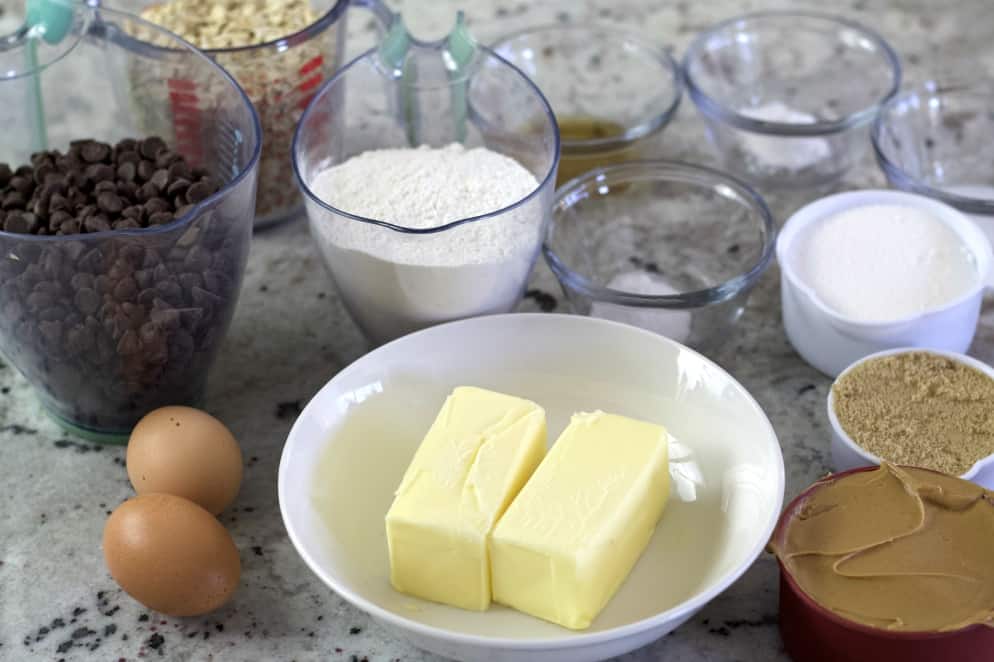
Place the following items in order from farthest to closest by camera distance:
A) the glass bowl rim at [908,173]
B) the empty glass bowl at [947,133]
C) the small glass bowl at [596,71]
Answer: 1. the small glass bowl at [596,71]
2. the empty glass bowl at [947,133]
3. the glass bowl rim at [908,173]

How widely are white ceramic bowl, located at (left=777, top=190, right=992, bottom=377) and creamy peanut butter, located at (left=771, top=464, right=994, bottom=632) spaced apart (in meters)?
0.29

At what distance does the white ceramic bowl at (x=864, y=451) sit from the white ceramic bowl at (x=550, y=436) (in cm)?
11

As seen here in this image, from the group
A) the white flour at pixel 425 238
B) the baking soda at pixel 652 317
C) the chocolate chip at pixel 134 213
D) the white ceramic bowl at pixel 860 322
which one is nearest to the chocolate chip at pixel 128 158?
the chocolate chip at pixel 134 213

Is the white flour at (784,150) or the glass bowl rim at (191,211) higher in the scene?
the glass bowl rim at (191,211)

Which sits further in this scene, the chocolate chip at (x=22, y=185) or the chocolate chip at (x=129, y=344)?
the chocolate chip at (x=22, y=185)

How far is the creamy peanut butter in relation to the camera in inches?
41.6

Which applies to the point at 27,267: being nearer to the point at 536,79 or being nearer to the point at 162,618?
the point at 162,618

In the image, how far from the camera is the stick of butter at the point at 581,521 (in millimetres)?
1106

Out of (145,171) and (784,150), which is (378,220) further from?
(784,150)

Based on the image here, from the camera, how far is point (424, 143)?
5.39ft

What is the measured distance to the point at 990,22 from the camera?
81.9 inches

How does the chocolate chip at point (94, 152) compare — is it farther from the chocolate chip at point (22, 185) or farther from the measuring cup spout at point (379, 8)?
the measuring cup spout at point (379, 8)

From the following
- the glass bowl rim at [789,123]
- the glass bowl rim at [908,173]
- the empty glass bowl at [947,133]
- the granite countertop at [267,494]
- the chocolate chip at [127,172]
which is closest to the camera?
the granite countertop at [267,494]

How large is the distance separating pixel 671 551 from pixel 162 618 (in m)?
0.52
